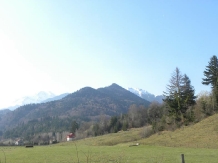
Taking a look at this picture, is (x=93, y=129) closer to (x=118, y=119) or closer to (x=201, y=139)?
(x=118, y=119)

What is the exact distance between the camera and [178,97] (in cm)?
6600

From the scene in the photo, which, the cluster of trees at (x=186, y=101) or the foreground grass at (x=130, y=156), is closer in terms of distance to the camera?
the foreground grass at (x=130, y=156)

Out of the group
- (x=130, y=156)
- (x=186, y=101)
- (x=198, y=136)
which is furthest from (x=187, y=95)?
(x=130, y=156)

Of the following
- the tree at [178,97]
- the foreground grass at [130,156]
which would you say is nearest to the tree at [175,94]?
the tree at [178,97]

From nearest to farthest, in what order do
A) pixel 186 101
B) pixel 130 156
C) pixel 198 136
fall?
pixel 130 156
pixel 198 136
pixel 186 101

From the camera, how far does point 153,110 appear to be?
125 metres

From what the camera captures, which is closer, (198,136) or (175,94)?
(198,136)

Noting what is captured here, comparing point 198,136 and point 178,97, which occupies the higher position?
point 178,97

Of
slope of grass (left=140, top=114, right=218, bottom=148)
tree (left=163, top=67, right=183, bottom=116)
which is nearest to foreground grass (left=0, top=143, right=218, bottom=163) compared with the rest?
slope of grass (left=140, top=114, right=218, bottom=148)

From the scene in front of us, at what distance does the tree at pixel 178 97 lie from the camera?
65912 millimetres

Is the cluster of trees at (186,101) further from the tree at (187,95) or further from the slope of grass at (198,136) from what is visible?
the slope of grass at (198,136)

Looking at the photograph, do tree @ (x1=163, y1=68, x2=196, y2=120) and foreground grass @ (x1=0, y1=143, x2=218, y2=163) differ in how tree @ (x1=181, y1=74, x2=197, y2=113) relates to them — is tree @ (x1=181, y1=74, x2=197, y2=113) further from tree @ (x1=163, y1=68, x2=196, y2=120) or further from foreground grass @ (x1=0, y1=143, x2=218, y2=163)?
foreground grass @ (x1=0, y1=143, x2=218, y2=163)

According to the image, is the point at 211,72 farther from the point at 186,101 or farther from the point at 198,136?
the point at 198,136

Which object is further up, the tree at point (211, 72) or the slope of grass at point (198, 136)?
the tree at point (211, 72)
